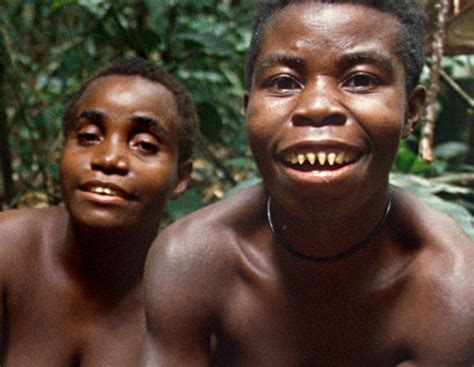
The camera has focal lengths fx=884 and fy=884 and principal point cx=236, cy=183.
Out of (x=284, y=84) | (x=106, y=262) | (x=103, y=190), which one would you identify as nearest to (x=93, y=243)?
(x=106, y=262)

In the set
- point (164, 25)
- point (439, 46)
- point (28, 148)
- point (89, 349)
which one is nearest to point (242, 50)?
Result: point (164, 25)

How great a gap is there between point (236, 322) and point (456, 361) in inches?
16.4

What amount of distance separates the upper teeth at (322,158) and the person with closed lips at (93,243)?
26.4 inches

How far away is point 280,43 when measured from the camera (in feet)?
5.05

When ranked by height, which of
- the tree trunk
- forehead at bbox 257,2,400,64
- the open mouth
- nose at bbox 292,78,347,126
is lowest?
the tree trunk

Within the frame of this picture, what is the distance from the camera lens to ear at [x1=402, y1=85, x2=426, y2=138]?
64.9 inches

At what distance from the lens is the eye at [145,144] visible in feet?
6.83

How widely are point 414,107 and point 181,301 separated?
0.57 meters

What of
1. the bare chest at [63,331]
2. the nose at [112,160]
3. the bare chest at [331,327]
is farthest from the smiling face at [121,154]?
the bare chest at [331,327]

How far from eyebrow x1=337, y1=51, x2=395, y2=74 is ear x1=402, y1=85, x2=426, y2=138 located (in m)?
0.14

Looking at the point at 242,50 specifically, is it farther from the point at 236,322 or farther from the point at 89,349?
the point at 236,322

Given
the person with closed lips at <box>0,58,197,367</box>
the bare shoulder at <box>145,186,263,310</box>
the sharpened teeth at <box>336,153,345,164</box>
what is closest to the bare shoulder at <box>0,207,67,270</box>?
the person with closed lips at <box>0,58,197,367</box>

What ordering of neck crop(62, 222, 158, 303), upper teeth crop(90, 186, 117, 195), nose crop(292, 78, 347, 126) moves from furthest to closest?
neck crop(62, 222, 158, 303) → upper teeth crop(90, 186, 117, 195) → nose crop(292, 78, 347, 126)

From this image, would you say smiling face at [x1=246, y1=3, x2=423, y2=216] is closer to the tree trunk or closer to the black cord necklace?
the black cord necklace
